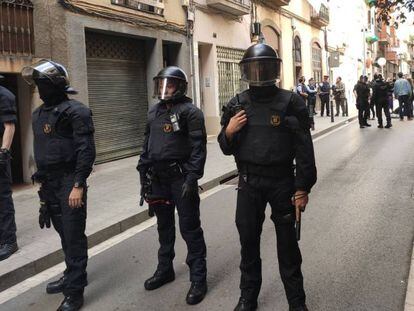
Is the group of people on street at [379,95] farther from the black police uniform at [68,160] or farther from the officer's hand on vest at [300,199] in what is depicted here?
the black police uniform at [68,160]

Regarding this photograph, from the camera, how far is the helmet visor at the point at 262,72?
3453mm

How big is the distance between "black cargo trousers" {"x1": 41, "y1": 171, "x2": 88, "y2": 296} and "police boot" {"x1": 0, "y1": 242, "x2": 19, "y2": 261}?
1.52m

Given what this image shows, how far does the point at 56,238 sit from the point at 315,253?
292 cm

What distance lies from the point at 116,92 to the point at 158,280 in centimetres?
830

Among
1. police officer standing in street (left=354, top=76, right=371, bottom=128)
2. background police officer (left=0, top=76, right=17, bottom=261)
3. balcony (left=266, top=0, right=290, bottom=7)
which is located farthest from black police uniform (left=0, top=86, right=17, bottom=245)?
balcony (left=266, top=0, right=290, bottom=7)

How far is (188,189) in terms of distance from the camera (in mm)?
4020

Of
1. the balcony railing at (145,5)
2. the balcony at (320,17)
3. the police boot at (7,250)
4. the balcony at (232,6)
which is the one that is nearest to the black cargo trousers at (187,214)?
the police boot at (7,250)

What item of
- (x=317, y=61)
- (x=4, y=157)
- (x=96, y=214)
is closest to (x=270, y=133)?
(x=4, y=157)

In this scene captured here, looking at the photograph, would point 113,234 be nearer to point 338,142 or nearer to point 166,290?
point 166,290

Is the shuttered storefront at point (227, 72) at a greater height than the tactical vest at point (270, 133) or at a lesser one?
greater

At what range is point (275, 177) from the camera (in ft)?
11.5

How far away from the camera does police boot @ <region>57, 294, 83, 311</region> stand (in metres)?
3.98

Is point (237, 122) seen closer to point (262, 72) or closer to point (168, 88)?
point (262, 72)

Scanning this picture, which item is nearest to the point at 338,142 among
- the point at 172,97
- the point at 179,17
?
the point at 179,17
